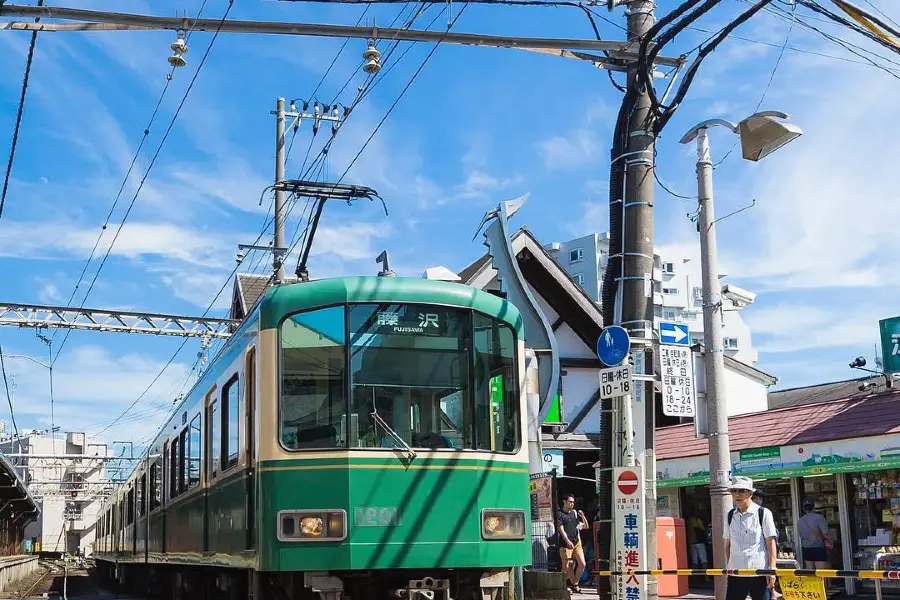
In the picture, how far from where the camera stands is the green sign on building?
53.8 ft

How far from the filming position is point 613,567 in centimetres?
960

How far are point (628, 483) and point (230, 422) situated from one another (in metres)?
3.45

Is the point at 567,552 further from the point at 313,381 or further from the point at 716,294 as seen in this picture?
the point at 313,381

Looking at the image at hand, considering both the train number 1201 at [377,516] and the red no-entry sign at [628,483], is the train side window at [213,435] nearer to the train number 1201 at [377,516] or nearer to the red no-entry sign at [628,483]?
the train number 1201 at [377,516]

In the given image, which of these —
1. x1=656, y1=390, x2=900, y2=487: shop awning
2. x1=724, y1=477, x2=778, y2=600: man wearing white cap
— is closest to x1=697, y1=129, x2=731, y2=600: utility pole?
x1=724, y1=477, x2=778, y2=600: man wearing white cap

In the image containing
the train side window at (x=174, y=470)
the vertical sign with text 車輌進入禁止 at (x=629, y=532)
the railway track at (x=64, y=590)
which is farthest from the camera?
the railway track at (x=64, y=590)

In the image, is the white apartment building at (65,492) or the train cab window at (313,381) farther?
the white apartment building at (65,492)

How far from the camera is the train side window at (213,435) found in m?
10.1

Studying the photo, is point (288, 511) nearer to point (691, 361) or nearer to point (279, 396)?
point (279, 396)

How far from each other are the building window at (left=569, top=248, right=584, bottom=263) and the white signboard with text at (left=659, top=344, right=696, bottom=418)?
3066 inches

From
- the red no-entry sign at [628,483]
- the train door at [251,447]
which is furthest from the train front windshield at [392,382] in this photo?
the red no-entry sign at [628,483]

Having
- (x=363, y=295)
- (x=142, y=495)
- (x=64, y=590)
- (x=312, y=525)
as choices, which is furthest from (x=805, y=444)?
(x=64, y=590)

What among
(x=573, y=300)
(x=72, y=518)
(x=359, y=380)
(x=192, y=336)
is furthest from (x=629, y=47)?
(x=72, y=518)

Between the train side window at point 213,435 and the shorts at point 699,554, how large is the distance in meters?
10.4
